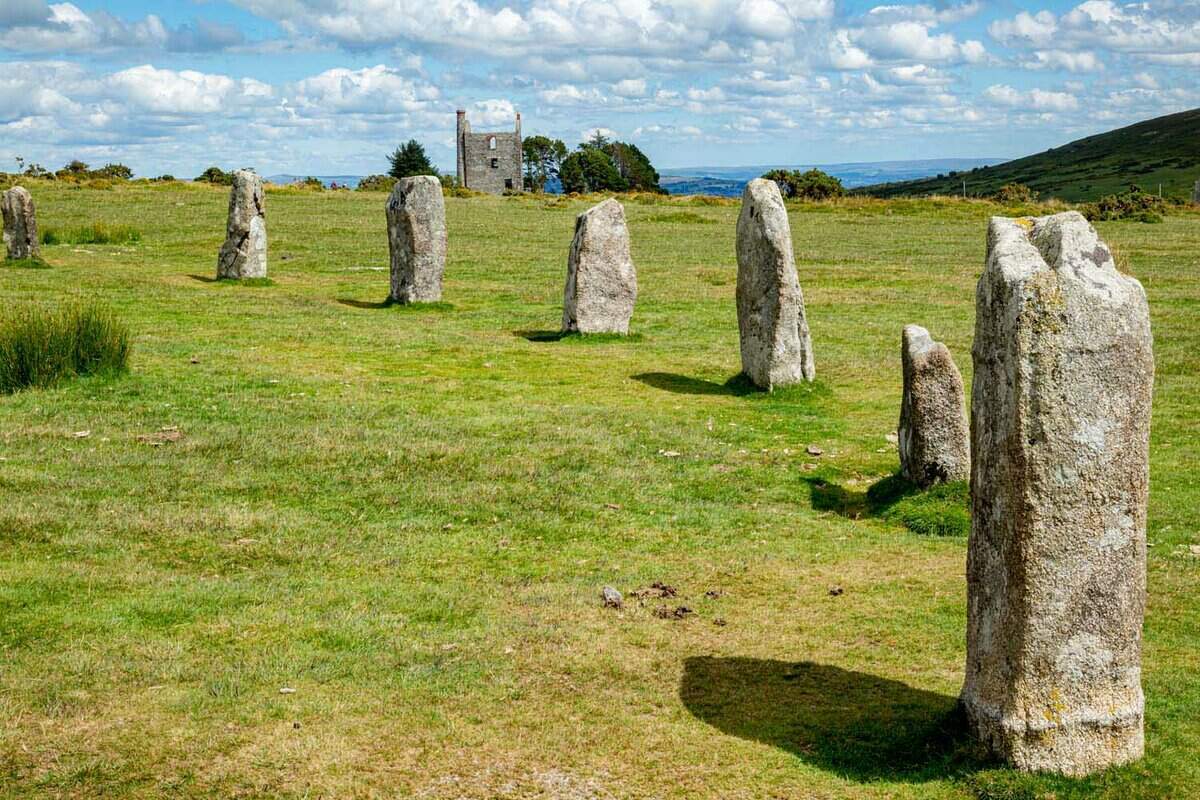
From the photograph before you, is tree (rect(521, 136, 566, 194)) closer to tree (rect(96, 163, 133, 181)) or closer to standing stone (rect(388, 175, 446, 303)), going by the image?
tree (rect(96, 163, 133, 181))

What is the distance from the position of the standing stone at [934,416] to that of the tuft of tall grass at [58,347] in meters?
11.7

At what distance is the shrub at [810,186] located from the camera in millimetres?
74775

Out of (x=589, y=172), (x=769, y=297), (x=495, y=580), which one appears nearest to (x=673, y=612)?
(x=495, y=580)

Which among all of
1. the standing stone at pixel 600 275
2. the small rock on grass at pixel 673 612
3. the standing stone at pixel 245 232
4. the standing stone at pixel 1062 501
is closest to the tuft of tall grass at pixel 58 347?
the standing stone at pixel 600 275

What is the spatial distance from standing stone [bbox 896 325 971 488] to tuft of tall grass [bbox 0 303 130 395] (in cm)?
1167

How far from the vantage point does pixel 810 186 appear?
75.0m

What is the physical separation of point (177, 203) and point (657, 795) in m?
52.1

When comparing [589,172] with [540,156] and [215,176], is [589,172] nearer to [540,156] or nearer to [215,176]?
[540,156]

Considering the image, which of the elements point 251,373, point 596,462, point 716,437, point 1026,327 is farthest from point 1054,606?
point 251,373

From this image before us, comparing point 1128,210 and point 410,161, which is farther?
point 410,161

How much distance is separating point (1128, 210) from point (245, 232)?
46.0 meters

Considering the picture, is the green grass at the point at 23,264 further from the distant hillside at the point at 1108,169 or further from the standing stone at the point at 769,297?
the distant hillside at the point at 1108,169

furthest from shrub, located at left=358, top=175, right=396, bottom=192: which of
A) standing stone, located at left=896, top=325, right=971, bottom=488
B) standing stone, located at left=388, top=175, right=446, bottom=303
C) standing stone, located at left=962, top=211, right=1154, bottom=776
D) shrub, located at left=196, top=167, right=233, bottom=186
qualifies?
standing stone, located at left=962, top=211, right=1154, bottom=776

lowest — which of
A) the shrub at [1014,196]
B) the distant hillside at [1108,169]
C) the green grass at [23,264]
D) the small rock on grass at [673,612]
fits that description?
the small rock on grass at [673,612]
